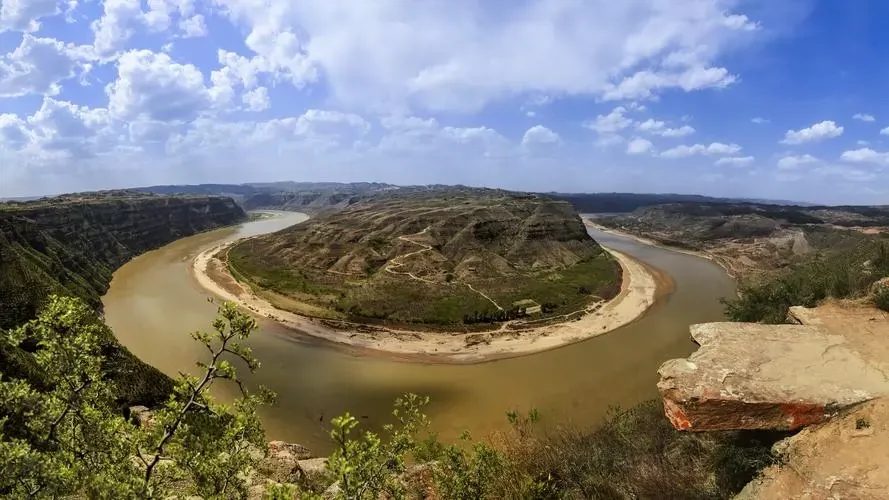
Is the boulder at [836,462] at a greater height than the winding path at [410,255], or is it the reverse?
the boulder at [836,462]

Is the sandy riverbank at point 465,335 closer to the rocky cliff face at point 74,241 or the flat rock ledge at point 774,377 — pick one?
the rocky cliff face at point 74,241

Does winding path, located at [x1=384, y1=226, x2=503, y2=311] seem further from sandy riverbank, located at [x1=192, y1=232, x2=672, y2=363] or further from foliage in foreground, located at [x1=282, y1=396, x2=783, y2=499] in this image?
foliage in foreground, located at [x1=282, y1=396, x2=783, y2=499]

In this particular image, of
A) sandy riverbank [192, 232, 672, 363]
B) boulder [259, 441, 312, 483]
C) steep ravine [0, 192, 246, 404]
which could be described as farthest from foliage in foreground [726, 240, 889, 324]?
steep ravine [0, 192, 246, 404]

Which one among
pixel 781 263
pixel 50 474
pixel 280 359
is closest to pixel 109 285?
pixel 280 359

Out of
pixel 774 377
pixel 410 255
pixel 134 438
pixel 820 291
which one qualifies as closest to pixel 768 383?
pixel 774 377

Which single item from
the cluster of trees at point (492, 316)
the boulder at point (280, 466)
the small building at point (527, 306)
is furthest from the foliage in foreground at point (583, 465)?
the small building at point (527, 306)
